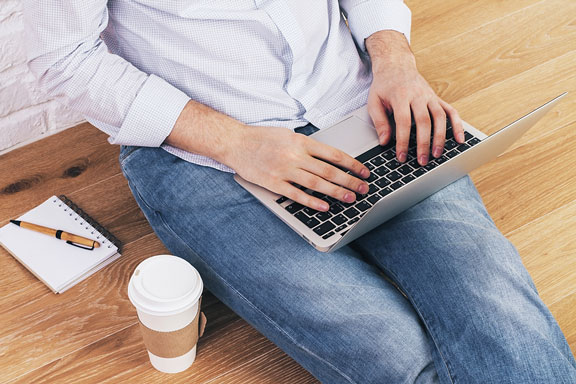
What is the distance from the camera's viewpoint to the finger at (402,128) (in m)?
1.12

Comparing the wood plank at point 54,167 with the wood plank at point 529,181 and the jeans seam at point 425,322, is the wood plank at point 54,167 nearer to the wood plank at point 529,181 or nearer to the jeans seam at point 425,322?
the jeans seam at point 425,322

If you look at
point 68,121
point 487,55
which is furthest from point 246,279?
point 487,55

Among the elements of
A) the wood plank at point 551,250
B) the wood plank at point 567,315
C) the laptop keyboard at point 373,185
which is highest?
the laptop keyboard at point 373,185

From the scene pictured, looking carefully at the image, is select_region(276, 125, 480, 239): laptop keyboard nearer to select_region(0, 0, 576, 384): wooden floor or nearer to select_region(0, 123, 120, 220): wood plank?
select_region(0, 0, 576, 384): wooden floor

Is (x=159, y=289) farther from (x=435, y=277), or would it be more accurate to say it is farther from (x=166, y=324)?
(x=435, y=277)

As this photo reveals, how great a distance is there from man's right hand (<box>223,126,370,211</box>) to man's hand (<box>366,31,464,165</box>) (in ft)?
0.40

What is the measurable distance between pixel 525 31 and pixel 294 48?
3.93 ft

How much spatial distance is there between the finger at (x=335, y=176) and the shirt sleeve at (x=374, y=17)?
426 millimetres

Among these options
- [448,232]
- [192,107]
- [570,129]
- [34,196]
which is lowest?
[570,129]

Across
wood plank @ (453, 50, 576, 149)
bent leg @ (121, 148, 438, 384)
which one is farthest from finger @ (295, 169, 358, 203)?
wood plank @ (453, 50, 576, 149)

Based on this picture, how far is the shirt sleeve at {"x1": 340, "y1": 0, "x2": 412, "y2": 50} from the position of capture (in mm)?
1337

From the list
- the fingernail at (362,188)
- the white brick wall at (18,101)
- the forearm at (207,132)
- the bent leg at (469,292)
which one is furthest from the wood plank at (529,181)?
the white brick wall at (18,101)

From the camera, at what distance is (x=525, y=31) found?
6.81ft

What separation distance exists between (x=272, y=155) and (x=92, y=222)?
0.58 m
